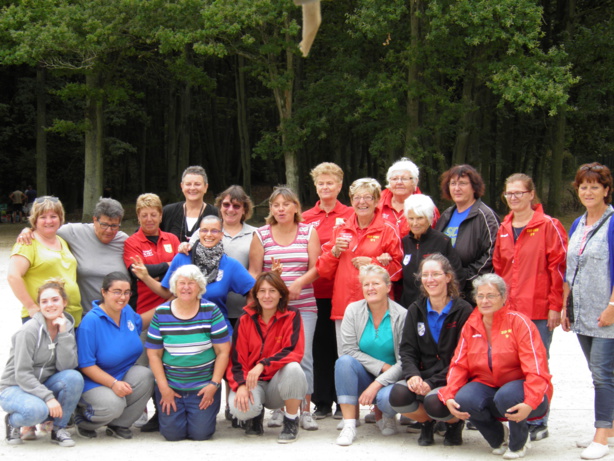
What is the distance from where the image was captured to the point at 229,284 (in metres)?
5.25

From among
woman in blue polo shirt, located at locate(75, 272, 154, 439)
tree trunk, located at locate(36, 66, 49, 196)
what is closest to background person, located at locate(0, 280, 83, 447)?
woman in blue polo shirt, located at locate(75, 272, 154, 439)

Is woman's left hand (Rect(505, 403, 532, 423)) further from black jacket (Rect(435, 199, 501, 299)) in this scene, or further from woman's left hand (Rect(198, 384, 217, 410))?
woman's left hand (Rect(198, 384, 217, 410))

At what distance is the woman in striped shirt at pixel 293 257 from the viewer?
5.28m

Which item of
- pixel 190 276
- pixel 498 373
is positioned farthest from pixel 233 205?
pixel 498 373

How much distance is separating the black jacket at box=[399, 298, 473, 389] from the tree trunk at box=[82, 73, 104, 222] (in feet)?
65.4

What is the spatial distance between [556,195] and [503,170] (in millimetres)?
5868

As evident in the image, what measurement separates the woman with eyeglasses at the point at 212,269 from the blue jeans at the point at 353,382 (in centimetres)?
87

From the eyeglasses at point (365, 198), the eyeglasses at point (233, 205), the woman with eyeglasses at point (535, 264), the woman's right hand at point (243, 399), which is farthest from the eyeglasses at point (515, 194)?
the woman's right hand at point (243, 399)

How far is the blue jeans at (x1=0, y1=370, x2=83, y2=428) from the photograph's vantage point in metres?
4.62

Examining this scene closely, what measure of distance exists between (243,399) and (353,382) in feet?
2.47

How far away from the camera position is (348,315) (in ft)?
16.7

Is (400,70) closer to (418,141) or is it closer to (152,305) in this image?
(418,141)

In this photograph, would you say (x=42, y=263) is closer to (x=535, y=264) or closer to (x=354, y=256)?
(x=354, y=256)

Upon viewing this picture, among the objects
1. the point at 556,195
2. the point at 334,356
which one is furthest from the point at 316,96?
the point at 334,356
